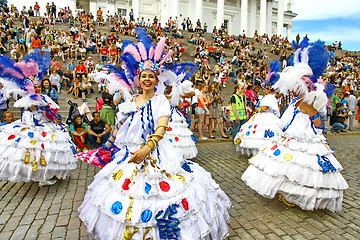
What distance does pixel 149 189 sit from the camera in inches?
95.1

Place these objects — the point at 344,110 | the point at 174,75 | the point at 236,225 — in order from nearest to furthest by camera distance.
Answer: the point at 174,75, the point at 236,225, the point at 344,110

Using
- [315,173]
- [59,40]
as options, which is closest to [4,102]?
[315,173]

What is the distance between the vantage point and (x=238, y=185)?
16.0 feet

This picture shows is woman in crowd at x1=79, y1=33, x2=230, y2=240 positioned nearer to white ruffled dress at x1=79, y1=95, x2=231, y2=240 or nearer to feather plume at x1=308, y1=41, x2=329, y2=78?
white ruffled dress at x1=79, y1=95, x2=231, y2=240

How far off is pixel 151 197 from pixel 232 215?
5.96 feet

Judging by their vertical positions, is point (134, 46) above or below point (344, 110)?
above

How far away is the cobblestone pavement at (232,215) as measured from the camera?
326cm

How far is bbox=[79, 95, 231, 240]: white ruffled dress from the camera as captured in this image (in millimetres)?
2270

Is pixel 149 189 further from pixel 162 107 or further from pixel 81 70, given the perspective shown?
pixel 81 70

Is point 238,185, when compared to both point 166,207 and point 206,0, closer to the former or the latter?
point 166,207

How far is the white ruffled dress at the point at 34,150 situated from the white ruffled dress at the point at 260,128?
13.8ft

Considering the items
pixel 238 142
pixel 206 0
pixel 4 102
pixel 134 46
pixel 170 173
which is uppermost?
pixel 206 0

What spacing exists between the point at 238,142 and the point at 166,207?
465cm

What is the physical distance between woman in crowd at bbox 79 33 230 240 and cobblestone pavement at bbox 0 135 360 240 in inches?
35.9
